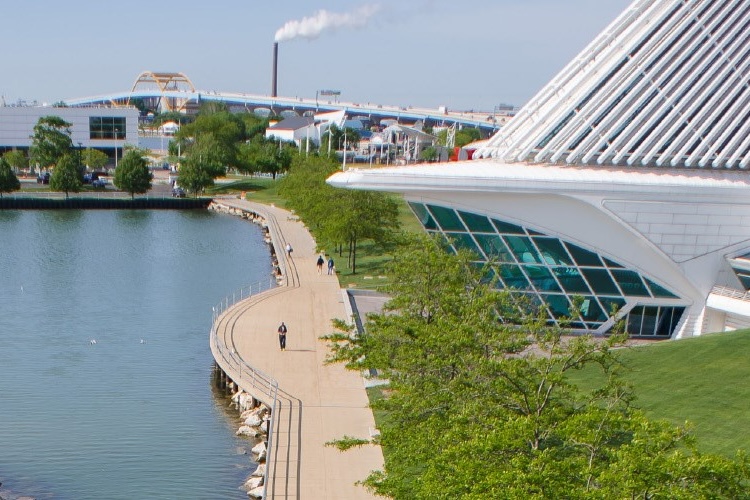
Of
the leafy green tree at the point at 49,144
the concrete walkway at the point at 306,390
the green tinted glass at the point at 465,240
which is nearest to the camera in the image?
the concrete walkway at the point at 306,390

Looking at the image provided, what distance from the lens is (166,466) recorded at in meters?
32.6

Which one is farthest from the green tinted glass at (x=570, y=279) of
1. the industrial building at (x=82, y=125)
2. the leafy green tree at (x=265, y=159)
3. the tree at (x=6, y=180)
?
the industrial building at (x=82, y=125)

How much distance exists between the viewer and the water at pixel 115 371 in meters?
31.9

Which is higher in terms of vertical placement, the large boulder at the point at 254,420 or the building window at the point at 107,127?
the building window at the point at 107,127

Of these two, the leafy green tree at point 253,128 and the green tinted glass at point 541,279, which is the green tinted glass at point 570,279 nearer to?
the green tinted glass at point 541,279

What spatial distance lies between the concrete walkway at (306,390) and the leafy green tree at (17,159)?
6799 cm

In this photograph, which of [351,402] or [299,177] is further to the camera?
[299,177]

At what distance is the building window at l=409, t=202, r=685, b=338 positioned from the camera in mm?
45938

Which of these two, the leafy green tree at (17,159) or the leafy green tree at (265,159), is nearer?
the leafy green tree at (17,159)

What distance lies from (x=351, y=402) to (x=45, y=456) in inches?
Result: 406

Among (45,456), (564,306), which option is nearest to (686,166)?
(564,306)

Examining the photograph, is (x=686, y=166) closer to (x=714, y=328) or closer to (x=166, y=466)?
(x=714, y=328)

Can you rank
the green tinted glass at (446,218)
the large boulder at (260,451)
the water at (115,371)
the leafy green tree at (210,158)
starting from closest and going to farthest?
1. the water at (115,371)
2. the large boulder at (260,451)
3. the green tinted glass at (446,218)
4. the leafy green tree at (210,158)

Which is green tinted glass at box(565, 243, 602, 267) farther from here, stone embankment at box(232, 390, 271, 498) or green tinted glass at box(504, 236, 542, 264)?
stone embankment at box(232, 390, 271, 498)
